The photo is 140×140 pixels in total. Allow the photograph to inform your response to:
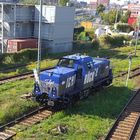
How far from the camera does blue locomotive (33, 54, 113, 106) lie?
2000 centimetres

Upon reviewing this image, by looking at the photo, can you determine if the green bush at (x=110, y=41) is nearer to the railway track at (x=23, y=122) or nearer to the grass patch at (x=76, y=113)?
the grass patch at (x=76, y=113)

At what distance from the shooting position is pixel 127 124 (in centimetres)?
1953

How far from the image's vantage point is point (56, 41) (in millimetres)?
53844

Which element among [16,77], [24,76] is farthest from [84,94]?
[24,76]

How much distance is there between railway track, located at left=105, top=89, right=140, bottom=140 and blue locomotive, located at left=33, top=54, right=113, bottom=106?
9.93ft

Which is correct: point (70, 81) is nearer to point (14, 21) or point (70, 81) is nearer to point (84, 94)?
point (84, 94)

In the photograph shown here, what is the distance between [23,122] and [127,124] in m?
5.80

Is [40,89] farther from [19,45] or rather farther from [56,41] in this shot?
[56,41]

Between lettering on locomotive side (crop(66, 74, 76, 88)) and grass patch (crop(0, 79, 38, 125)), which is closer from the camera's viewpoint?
grass patch (crop(0, 79, 38, 125))

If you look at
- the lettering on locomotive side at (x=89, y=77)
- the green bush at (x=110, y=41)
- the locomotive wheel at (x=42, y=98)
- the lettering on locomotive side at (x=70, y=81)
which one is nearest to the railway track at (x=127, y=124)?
the lettering on locomotive side at (x=89, y=77)

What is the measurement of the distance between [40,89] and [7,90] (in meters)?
5.62

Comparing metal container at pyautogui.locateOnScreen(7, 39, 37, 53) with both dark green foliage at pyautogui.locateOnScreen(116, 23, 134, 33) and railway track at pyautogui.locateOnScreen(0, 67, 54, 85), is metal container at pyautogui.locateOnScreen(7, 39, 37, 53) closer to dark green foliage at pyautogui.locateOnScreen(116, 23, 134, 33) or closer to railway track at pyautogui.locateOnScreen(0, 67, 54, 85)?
railway track at pyautogui.locateOnScreen(0, 67, 54, 85)

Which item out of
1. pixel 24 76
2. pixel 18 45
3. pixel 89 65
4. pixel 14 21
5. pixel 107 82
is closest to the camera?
pixel 89 65

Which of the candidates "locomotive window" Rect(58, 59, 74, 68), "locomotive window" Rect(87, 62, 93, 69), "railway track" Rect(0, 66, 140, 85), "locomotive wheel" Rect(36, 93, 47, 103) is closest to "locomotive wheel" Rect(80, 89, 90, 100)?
"locomotive window" Rect(87, 62, 93, 69)
